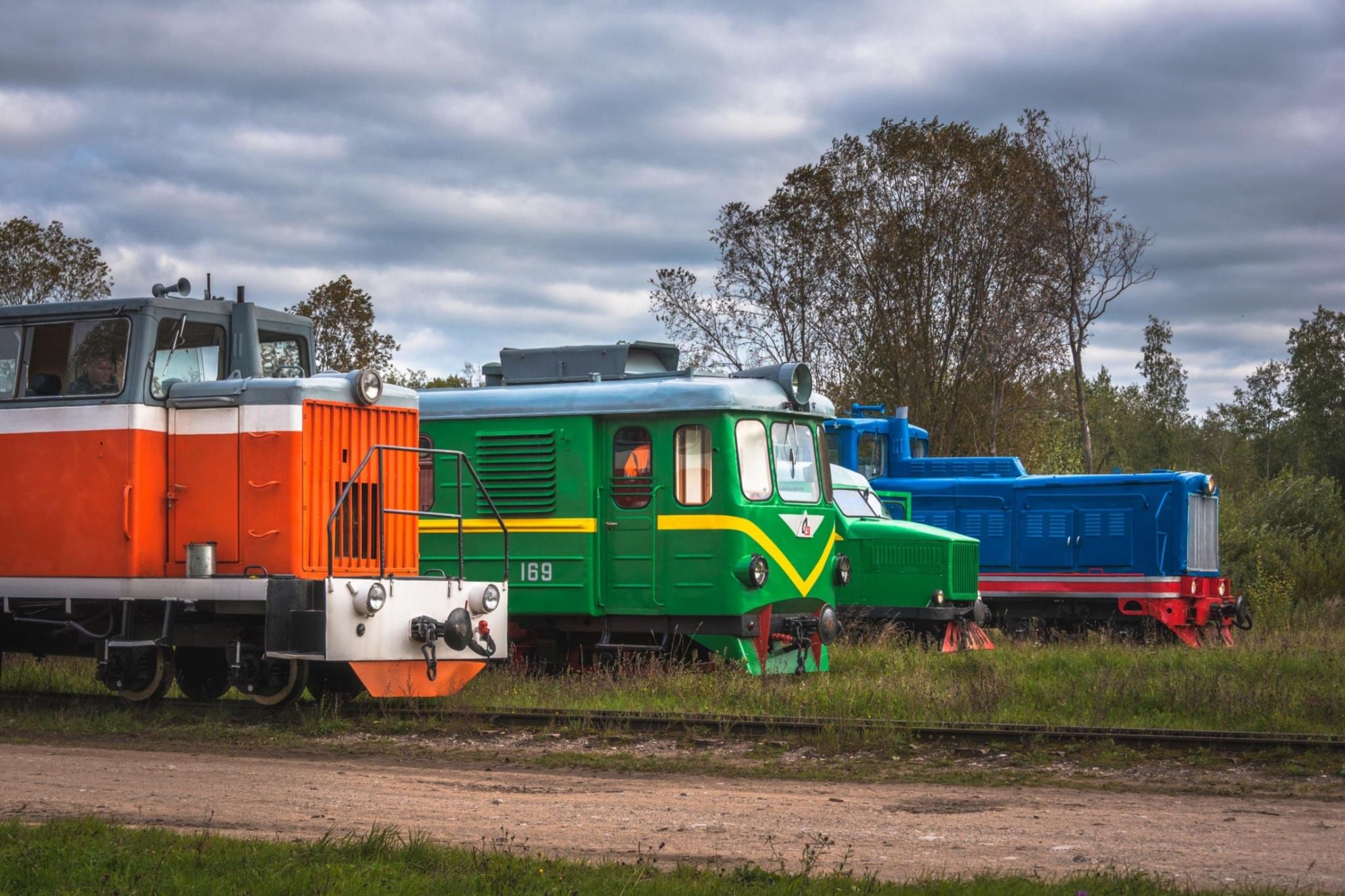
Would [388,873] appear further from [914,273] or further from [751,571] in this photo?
[914,273]

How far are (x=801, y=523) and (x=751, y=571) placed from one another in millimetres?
1185

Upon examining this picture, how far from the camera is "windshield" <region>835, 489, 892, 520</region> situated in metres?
18.3

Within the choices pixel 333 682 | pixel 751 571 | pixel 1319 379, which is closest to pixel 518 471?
pixel 751 571

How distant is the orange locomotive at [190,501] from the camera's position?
11641mm

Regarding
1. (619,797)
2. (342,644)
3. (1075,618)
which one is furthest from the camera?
(1075,618)

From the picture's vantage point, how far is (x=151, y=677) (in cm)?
1217

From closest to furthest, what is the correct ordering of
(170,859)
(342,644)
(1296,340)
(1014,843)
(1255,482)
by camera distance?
(170,859) → (1014,843) → (342,644) → (1255,482) → (1296,340)

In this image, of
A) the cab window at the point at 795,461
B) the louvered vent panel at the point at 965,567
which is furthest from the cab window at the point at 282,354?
the louvered vent panel at the point at 965,567

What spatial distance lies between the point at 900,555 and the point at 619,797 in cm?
971

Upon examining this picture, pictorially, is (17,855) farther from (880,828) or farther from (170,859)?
(880,828)

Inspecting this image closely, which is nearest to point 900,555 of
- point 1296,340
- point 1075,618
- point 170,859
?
point 1075,618

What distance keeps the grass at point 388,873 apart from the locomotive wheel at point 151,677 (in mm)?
5389

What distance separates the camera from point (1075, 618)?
66.4ft

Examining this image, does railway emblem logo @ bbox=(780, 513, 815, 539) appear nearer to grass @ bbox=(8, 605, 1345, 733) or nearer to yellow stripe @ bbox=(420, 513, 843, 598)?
yellow stripe @ bbox=(420, 513, 843, 598)
